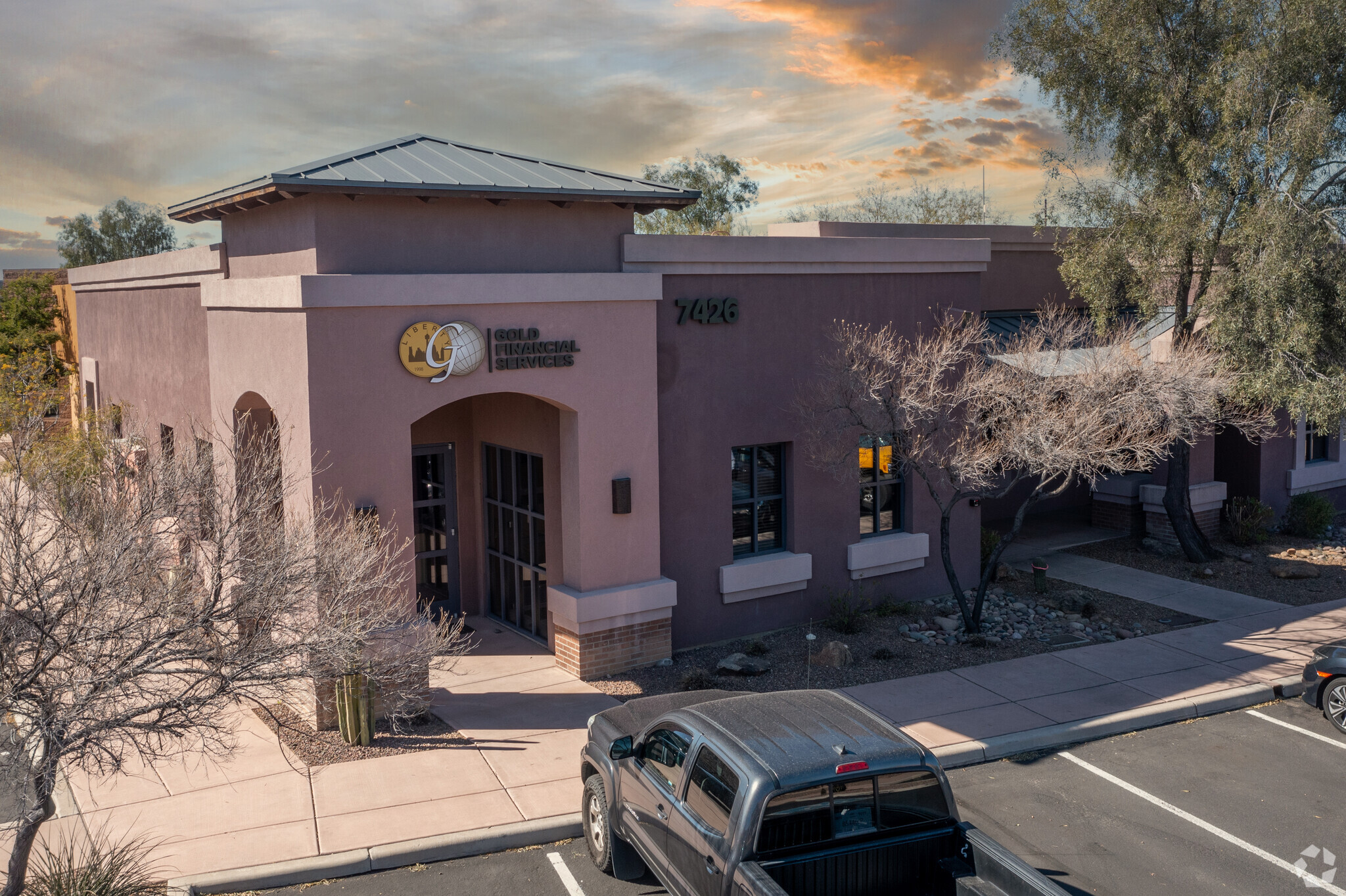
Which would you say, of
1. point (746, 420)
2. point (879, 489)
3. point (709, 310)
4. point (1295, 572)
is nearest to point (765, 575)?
point (746, 420)

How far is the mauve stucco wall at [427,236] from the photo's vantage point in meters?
11.1

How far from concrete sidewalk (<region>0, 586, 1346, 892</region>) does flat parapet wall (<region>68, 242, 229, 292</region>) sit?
6.28 m

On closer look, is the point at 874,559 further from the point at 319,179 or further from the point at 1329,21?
the point at 1329,21

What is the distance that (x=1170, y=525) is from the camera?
63.9ft

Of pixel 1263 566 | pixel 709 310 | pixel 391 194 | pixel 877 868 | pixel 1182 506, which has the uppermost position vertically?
pixel 391 194

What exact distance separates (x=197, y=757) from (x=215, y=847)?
221 cm

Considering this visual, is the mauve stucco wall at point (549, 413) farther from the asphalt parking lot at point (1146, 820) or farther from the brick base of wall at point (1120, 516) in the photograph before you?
the brick base of wall at point (1120, 516)

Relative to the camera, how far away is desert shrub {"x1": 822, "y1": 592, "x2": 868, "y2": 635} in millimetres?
14344

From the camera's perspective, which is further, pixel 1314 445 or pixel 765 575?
pixel 1314 445

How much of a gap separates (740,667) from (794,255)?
216 inches

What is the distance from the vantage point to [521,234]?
1217 cm

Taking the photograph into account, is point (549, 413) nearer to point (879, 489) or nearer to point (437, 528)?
point (437, 528)

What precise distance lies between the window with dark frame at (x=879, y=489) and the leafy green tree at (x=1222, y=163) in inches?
199

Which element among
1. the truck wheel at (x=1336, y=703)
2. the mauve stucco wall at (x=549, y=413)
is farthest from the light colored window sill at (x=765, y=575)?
the truck wheel at (x=1336, y=703)
